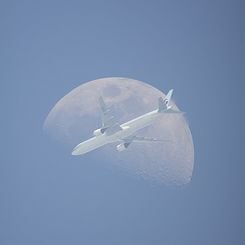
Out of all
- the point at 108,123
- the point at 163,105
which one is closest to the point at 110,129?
the point at 108,123

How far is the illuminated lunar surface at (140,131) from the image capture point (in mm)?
72812

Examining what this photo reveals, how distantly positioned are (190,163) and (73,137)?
56.1ft

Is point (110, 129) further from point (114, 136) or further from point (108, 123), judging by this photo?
point (114, 136)

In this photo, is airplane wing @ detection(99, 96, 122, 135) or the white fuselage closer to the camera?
airplane wing @ detection(99, 96, 122, 135)

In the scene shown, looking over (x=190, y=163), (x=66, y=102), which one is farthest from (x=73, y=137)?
(x=190, y=163)

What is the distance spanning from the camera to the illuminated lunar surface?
72812 mm

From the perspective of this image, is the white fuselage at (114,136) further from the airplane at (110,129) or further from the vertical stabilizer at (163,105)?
the vertical stabilizer at (163,105)

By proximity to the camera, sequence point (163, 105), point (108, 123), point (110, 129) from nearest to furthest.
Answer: point (108, 123) < point (110, 129) < point (163, 105)

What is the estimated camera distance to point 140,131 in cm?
7556

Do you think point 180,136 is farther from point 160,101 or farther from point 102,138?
point 102,138

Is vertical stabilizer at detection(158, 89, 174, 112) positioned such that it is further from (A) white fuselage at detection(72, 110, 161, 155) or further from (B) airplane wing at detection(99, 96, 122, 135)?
(B) airplane wing at detection(99, 96, 122, 135)

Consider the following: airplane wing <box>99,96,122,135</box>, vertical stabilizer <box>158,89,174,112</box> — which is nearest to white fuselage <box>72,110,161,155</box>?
airplane wing <box>99,96,122,135</box>

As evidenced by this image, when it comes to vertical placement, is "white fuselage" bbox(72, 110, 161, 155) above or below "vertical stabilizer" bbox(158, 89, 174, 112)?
below

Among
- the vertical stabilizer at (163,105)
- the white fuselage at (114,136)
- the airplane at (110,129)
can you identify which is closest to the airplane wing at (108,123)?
the airplane at (110,129)
